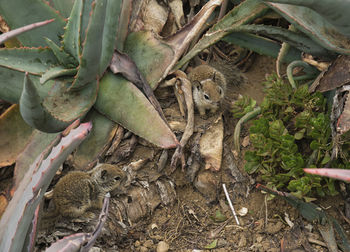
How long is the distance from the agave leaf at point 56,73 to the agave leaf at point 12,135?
388 mm

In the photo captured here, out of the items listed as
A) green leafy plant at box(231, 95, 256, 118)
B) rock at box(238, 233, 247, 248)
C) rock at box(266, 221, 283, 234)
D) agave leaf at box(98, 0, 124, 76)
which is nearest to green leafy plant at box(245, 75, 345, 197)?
green leafy plant at box(231, 95, 256, 118)

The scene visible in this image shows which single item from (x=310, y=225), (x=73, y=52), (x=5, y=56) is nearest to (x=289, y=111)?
(x=310, y=225)

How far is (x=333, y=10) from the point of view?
248 centimetres

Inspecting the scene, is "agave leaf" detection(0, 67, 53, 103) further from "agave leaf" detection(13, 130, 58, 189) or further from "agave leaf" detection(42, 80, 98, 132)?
"agave leaf" detection(13, 130, 58, 189)

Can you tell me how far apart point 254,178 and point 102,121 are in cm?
107

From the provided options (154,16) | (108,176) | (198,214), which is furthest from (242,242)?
(154,16)

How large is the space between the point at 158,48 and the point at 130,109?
53cm

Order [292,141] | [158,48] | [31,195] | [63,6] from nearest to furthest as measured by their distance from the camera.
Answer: [31,195]
[292,141]
[63,6]
[158,48]

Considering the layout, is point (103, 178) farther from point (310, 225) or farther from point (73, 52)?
point (310, 225)

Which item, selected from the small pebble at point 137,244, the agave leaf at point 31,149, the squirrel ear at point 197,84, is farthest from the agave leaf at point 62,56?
the small pebble at point 137,244

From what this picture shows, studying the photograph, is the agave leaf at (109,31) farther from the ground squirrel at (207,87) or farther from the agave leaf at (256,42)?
the agave leaf at (256,42)

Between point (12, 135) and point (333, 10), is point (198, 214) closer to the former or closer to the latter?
point (12, 135)

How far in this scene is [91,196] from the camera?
9.27 ft

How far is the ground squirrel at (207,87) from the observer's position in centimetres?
315
